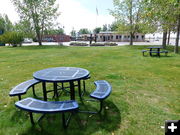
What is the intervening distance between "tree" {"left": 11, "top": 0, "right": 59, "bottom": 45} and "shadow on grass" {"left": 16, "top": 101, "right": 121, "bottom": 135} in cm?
2555

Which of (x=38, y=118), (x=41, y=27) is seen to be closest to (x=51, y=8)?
(x=41, y=27)

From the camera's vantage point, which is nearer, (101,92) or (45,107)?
(45,107)

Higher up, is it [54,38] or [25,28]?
[25,28]

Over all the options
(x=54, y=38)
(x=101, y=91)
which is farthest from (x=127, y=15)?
(x=54, y=38)

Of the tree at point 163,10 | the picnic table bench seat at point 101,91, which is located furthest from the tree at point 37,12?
the picnic table bench seat at point 101,91

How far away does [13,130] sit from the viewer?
255cm

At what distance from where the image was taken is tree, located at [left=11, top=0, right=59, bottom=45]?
24.3 metres

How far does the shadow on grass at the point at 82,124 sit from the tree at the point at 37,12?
25.5m

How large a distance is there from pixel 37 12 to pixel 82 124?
26437 millimetres

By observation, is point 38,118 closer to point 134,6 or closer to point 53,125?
point 53,125

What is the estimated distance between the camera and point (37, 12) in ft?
81.6

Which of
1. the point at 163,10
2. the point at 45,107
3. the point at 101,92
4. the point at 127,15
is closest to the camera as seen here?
the point at 45,107

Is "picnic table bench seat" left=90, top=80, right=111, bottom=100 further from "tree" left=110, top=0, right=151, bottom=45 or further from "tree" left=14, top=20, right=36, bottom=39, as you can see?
"tree" left=14, top=20, right=36, bottom=39

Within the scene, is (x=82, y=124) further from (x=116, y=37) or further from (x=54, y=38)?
(x=54, y=38)
